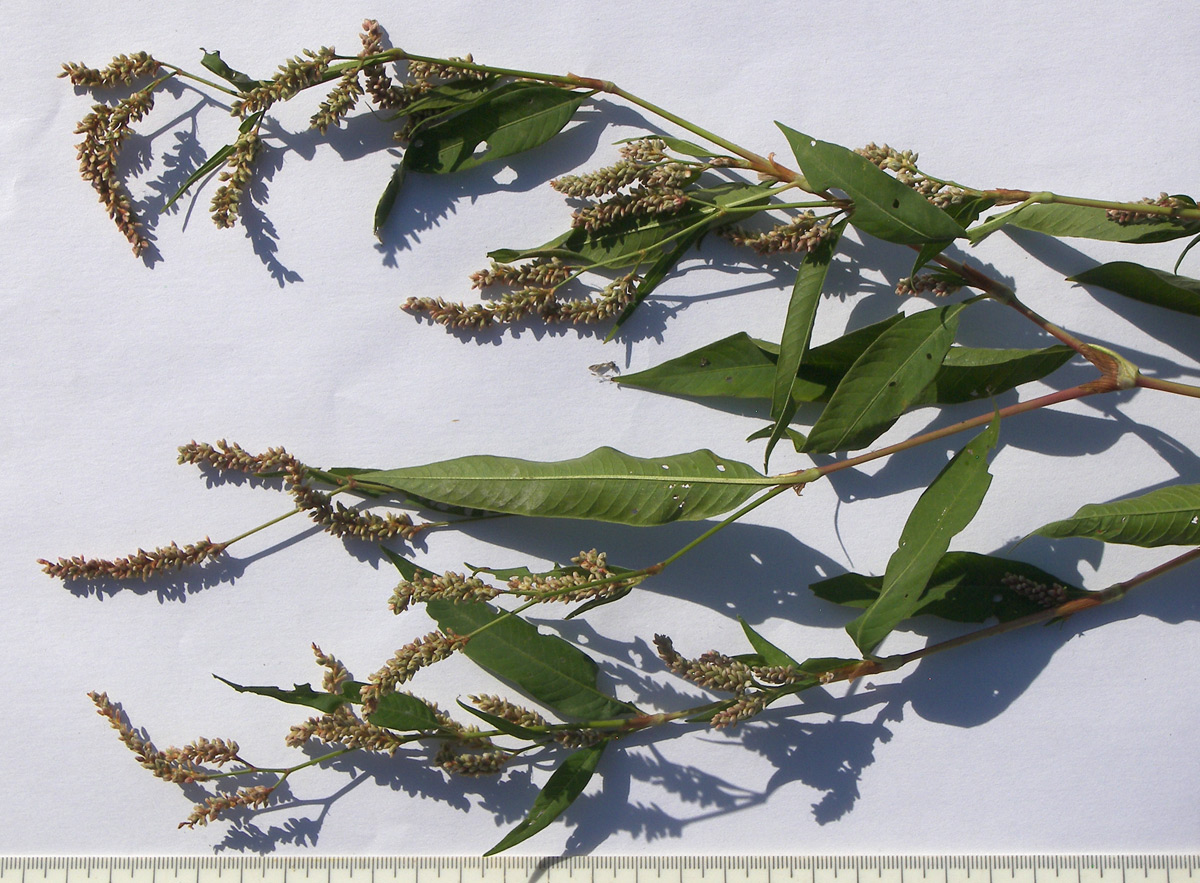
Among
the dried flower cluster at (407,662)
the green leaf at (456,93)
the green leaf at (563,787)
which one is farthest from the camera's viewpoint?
the green leaf at (456,93)

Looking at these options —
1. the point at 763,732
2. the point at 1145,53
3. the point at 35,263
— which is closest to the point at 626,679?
the point at 763,732

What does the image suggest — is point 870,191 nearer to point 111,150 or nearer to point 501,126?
point 501,126

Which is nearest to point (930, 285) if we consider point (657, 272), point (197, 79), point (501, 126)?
point (657, 272)

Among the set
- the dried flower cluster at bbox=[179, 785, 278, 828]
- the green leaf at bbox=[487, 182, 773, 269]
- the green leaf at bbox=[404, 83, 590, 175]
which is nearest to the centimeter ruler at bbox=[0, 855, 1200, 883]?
the dried flower cluster at bbox=[179, 785, 278, 828]

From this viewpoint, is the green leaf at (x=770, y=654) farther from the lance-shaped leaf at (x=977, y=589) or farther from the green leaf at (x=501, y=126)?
the green leaf at (x=501, y=126)

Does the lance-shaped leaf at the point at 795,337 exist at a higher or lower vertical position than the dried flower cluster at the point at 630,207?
lower

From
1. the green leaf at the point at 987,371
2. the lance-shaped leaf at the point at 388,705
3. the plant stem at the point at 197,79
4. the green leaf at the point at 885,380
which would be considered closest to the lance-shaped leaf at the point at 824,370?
the green leaf at the point at 987,371

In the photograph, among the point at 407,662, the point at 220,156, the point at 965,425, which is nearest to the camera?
the point at 407,662
